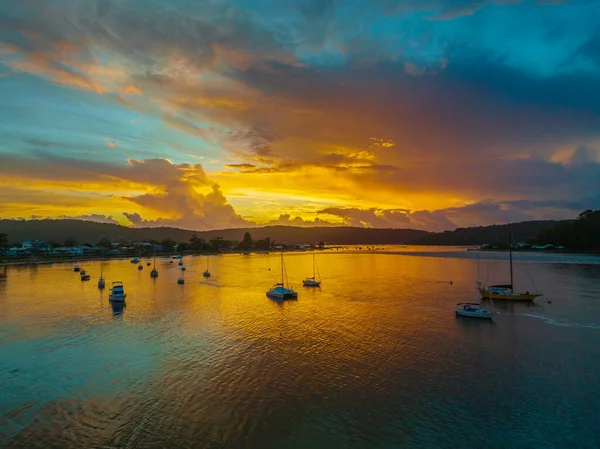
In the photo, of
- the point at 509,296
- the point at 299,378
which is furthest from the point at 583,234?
the point at 299,378

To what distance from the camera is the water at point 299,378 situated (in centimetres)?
2003

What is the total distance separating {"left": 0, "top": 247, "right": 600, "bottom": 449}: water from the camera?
65.7 ft

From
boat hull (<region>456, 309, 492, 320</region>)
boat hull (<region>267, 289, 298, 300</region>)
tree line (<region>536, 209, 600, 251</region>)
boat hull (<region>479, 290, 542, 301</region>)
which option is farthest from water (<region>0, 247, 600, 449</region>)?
tree line (<region>536, 209, 600, 251</region>)

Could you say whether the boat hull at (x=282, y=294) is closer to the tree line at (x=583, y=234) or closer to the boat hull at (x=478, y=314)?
the boat hull at (x=478, y=314)

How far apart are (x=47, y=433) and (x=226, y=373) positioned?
12.1 m

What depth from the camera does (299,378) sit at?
2773cm

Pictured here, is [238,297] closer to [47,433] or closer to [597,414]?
[47,433]

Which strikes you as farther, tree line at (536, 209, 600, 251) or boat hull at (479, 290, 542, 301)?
tree line at (536, 209, 600, 251)

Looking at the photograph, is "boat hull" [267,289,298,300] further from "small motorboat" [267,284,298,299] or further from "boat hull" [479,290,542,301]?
"boat hull" [479,290,542,301]

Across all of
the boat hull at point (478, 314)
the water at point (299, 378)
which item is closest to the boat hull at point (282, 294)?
the water at point (299, 378)

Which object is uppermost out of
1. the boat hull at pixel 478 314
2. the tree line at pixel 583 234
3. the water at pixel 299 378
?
the tree line at pixel 583 234

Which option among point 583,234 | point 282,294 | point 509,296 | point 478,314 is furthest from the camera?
point 583,234

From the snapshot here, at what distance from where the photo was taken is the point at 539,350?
3412cm

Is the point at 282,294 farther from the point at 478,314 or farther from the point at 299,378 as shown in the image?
the point at 299,378
